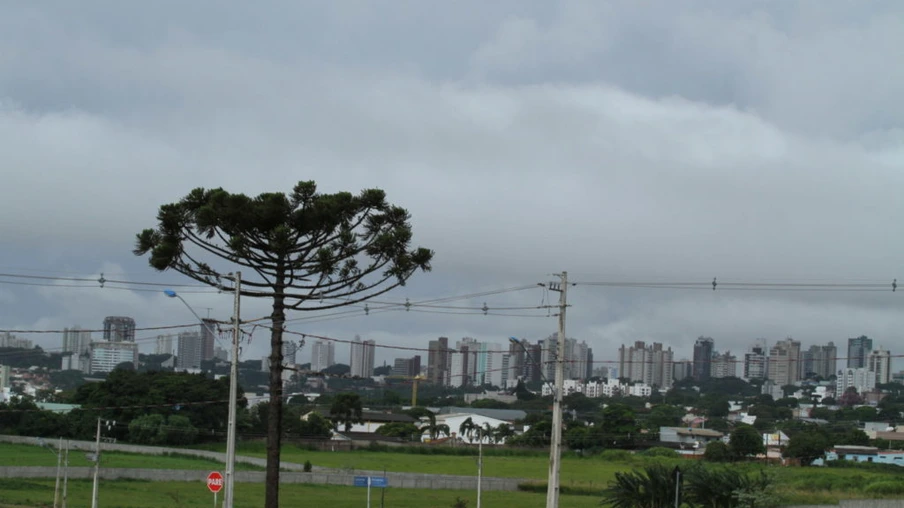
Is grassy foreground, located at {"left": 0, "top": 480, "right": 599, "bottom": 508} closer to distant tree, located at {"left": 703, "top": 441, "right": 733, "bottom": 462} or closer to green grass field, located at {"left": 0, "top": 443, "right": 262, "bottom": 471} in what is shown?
green grass field, located at {"left": 0, "top": 443, "right": 262, "bottom": 471}

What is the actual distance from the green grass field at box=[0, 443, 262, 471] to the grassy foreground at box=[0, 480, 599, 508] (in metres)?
10.1

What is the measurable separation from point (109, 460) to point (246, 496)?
25447mm

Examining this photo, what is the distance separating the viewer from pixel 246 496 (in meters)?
67.2

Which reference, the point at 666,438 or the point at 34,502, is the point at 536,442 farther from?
the point at 34,502

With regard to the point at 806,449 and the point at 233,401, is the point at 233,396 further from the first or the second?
the point at 806,449

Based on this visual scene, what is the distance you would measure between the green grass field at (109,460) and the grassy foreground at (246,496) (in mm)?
10120

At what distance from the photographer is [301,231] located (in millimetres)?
38906

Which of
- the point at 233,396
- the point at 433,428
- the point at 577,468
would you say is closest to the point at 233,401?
the point at 233,396

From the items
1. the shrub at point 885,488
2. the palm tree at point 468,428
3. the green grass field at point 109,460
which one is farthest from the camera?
the palm tree at point 468,428

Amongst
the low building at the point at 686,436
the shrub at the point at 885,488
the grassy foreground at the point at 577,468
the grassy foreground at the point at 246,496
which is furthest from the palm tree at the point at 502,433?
the shrub at the point at 885,488

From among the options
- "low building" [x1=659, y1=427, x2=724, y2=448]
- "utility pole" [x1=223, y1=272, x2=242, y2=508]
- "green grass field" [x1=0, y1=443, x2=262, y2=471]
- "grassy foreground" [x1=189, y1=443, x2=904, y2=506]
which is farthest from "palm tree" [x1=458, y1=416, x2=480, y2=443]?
Answer: "utility pole" [x1=223, y1=272, x2=242, y2=508]

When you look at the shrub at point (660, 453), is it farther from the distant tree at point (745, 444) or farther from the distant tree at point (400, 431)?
the distant tree at point (400, 431)

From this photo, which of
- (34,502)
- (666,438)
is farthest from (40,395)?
(34,502)

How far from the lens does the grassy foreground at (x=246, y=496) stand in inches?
2363
